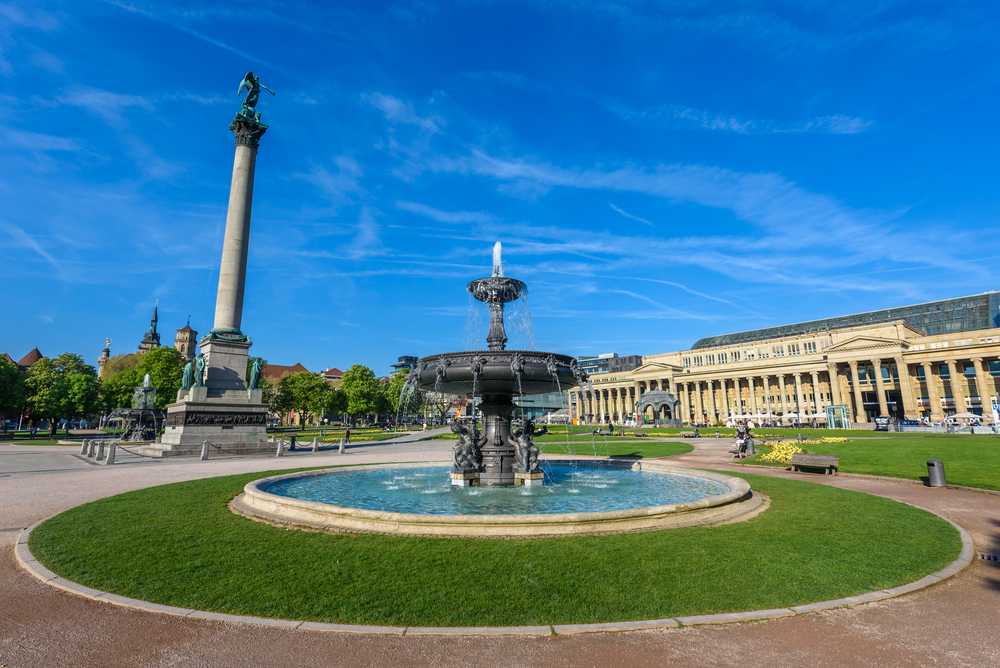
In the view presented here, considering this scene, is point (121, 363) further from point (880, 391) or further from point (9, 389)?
point (880, 391)

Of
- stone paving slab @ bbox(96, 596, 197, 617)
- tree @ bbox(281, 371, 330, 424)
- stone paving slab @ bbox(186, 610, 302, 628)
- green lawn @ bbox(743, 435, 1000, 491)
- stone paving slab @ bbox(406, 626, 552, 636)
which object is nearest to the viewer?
stone paving slab @ bbox(406, 626, 552, 636)

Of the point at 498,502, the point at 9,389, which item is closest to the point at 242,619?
the point at 498,502

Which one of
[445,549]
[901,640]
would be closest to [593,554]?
[445,549]

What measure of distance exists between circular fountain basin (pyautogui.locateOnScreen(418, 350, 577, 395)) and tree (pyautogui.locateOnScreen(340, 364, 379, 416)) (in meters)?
71.6

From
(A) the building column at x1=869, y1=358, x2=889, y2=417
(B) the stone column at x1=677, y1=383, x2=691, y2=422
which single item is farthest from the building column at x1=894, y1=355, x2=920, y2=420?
(B) the stone column at x1=677, y1=383, x2=691, y2=422

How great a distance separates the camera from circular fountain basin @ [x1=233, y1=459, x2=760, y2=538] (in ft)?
28.2

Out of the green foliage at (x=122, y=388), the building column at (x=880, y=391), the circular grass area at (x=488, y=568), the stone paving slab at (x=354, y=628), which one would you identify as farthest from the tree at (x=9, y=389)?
the building column at (x=880, y=391)

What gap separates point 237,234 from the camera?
110 feet

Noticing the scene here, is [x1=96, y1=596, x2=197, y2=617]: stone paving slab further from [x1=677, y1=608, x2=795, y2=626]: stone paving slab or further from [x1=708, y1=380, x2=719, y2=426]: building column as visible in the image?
[x1=708, y1=380, x2=719, y2=426]: building column

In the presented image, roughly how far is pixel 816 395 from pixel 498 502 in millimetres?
108804

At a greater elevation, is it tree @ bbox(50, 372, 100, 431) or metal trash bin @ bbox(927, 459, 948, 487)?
tree @ bbox(50, 372, 100, 431)

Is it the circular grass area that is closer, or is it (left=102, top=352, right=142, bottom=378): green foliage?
the circular grass area

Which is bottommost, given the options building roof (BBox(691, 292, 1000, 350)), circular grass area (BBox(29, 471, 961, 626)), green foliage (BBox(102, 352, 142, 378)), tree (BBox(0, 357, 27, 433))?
circular grass area (BBox(29, 471, 961, 626))

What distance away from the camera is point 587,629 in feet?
16.5
